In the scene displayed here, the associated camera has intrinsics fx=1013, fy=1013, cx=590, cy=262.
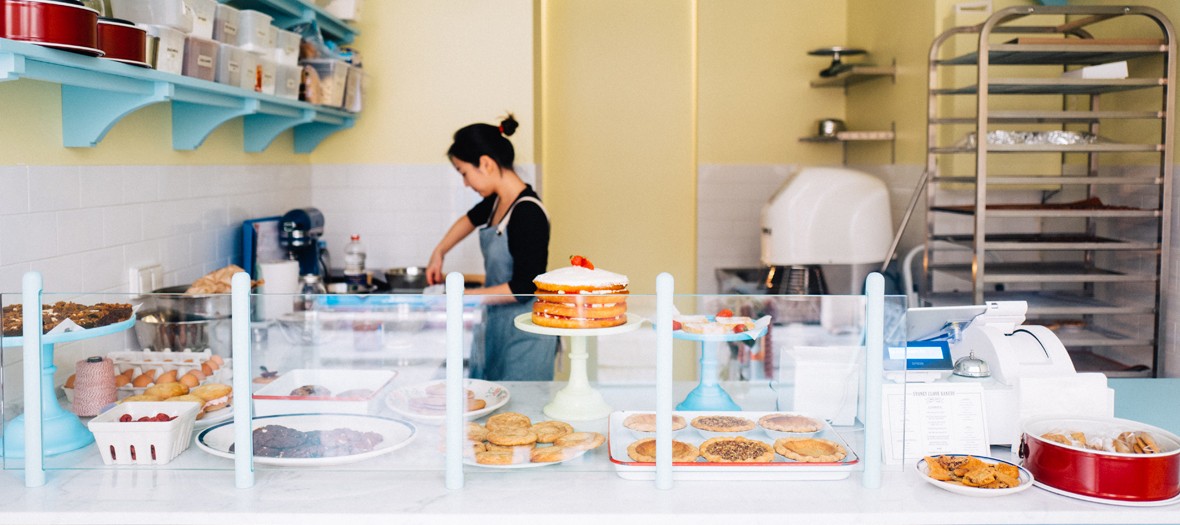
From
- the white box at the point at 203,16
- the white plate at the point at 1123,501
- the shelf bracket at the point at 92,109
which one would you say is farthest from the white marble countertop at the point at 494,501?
the white box at the point at 203,16

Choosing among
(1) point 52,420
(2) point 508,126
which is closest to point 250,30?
(2) point 508,126

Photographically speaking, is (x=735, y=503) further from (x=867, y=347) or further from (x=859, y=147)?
(x=859, y=147)

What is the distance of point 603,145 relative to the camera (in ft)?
18.5

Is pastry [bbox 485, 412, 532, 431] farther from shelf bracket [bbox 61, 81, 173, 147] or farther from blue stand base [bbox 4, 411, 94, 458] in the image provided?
shelf bracket [bbox 61, 81, 173, 147]

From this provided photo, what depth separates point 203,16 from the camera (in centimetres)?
276

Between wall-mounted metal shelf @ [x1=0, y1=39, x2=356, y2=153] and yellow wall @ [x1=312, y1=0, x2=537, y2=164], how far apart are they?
54cm

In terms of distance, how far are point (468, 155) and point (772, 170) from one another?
2.59 meters

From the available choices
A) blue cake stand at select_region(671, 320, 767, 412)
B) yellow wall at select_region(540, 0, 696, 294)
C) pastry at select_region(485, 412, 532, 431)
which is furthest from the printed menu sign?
yellow wall at select_region(540, 0, 696, 294)

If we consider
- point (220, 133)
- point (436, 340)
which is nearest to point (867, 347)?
point (436, 340)

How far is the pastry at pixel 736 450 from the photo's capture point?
6.05ft

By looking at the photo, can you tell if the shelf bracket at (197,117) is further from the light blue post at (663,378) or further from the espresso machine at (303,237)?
the light blue post at (663,378)

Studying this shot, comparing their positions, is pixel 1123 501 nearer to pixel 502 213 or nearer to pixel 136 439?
pixel 136 439

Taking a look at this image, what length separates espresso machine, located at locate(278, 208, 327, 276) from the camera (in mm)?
3930

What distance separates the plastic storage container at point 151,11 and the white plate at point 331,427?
1145 mm
